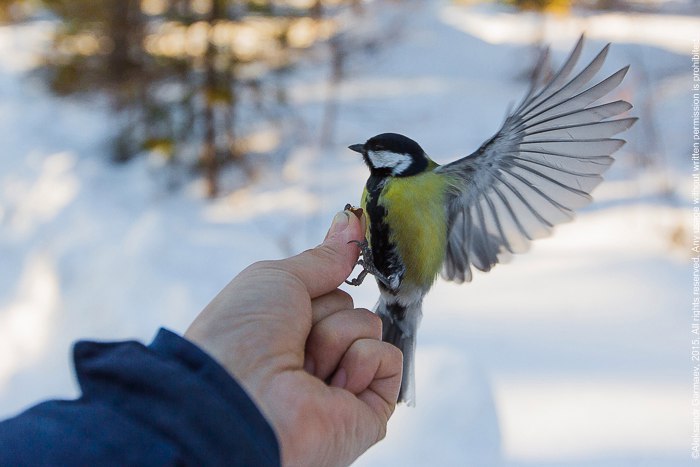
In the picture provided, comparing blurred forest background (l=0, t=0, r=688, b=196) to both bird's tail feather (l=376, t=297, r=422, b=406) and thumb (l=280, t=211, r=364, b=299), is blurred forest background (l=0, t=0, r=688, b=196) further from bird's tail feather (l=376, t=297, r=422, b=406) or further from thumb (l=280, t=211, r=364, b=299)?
thumb (l=280, t=211, r=364, b=299)

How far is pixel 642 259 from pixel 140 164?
15.9ft

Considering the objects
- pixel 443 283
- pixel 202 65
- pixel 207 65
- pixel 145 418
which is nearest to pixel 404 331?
pixel 145 418

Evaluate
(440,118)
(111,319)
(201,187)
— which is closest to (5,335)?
(111,319)

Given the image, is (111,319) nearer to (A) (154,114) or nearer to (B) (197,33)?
(A) (154,114)

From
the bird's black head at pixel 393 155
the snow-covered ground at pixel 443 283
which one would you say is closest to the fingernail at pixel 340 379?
the bird's black head at pixel 393 155

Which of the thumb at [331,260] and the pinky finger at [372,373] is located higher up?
the thumb at [331,260]

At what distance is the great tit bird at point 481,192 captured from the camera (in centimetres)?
147

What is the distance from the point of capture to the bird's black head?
156 centimetres

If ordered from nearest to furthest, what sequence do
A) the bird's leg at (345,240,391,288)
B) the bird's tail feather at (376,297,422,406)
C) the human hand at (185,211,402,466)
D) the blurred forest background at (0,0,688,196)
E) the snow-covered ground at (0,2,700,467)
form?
the human hand at (185,211,402,466) → the bird's leg at (345,240,391,288) → the bird's tail feather at (376,297,422,406) → the snow-covered ground at (0,2,700,467) → the blurred forest background at (0,0,688,196)

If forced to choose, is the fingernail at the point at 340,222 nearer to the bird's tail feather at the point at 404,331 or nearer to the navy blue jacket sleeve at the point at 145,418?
the bird's tail feather at the point at 404,331

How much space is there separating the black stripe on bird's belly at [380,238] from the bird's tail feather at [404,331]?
6.0 inches

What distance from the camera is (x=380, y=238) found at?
5.07 ft

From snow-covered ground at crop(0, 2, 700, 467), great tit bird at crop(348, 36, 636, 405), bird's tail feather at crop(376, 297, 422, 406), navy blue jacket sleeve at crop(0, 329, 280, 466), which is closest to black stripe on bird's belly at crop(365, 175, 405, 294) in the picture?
great tit bird at crop(348, 36, 636, 405)

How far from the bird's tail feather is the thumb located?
1.02 ft
